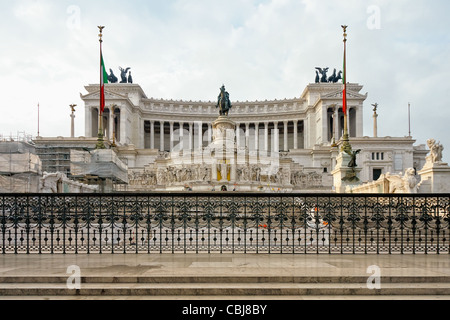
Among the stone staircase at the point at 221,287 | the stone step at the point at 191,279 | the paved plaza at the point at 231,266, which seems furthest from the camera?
the paved plaza at the point at 231,266

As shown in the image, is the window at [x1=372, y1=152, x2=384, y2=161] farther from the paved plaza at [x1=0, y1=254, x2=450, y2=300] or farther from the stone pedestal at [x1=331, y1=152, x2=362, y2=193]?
the paved plaza at [x1=0, y1=254, x2=450, y2=300]

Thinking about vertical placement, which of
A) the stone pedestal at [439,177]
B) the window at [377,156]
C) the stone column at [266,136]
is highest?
the stone column at [266,136]

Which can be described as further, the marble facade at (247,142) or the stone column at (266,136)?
the stone column at (266,136)

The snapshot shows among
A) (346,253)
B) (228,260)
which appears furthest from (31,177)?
(346,253)

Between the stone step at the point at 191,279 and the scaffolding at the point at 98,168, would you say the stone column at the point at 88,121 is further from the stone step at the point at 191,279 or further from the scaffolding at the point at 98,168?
the stone step at the point at 191,279

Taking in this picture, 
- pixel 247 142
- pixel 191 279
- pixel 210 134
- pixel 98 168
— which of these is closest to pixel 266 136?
pixel 247 142

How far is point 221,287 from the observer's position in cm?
605

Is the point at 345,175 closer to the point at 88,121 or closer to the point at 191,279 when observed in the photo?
the point at 191,279

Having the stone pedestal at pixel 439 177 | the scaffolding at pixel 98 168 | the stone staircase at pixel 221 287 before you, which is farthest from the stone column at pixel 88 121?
the stone staircase at pixel 221 287

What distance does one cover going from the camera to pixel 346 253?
9703mm

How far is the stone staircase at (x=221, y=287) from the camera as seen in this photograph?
5930 millimetres

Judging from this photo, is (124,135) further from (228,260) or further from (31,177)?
(228,260)

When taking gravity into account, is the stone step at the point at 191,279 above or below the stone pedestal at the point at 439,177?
below
